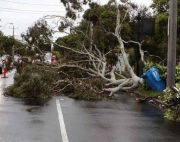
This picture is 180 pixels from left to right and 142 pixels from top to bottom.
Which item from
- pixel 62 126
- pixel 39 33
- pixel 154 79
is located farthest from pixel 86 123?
pixel 39 33

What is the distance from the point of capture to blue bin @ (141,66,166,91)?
18486 millimetres

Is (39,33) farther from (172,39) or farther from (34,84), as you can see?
(172,39)

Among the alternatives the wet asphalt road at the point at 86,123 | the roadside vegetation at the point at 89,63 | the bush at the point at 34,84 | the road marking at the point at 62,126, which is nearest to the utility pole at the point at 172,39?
the roadside vegetation at the point at 89,63

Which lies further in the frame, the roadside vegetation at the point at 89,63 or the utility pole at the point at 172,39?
the roadside vegetation at the point at 89,63

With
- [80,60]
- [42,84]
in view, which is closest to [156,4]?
[80,60]

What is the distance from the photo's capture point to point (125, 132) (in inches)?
365

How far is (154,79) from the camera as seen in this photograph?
18.5m

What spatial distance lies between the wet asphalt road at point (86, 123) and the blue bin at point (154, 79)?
3807 millimetres

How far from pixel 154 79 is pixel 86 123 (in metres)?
8.82

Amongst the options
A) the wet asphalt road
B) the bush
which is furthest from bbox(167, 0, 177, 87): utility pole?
the bush

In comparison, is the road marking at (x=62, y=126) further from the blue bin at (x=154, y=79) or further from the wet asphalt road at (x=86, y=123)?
the blue bin at (x=154, y=79)

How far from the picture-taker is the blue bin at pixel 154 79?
1849 cm

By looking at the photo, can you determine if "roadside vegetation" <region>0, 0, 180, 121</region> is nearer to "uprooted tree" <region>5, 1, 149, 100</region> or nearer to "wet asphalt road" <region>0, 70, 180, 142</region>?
"uprooted tree" <region>5, 1, 149, 100</region>

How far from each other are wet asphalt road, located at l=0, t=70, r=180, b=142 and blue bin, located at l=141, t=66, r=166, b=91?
3.81 metres
